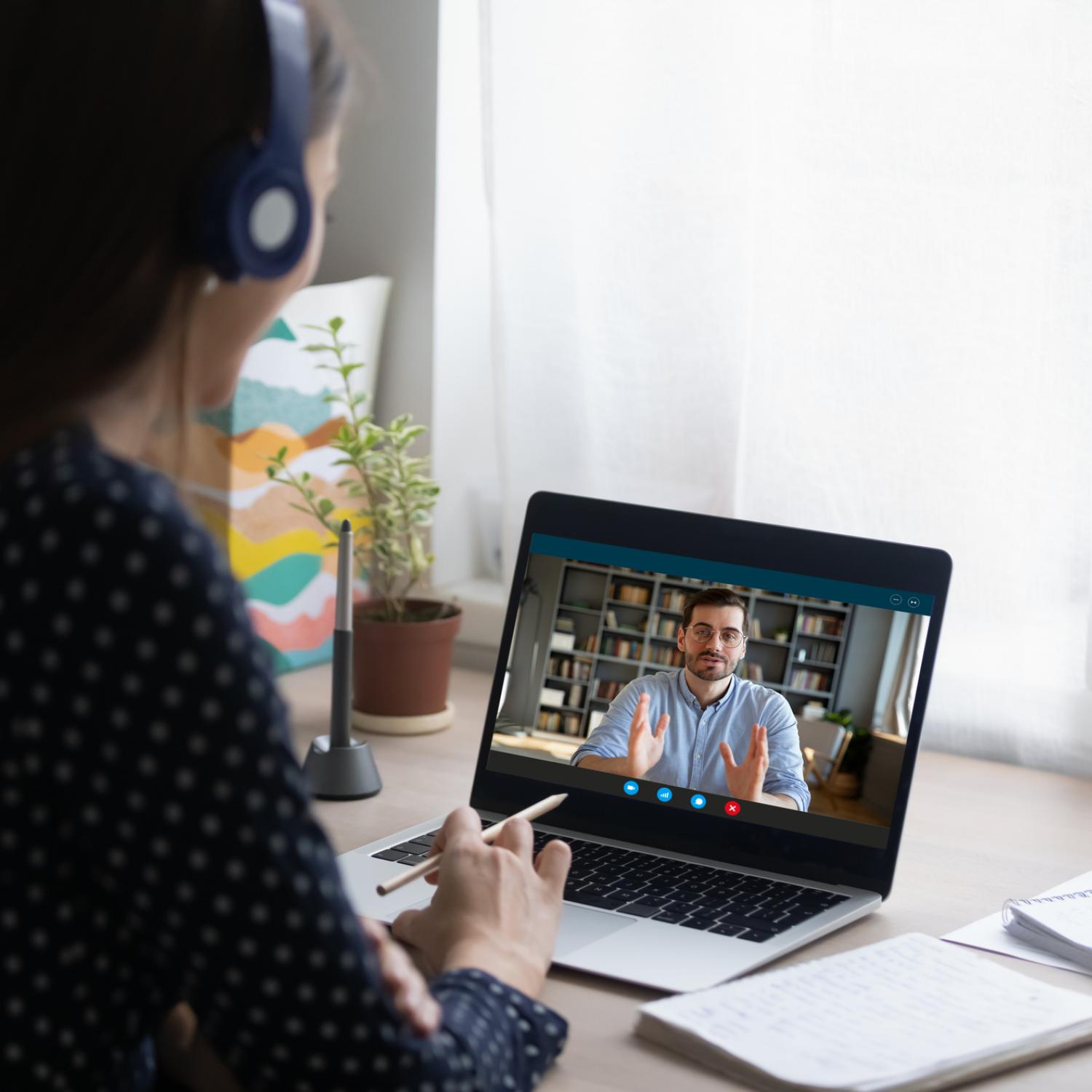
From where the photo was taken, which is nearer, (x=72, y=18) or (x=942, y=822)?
(x=72, y=18)

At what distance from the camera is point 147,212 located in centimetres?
59

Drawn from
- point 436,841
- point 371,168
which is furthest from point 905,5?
point 436,841

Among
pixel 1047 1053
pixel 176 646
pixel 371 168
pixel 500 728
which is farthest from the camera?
pixel 371 168

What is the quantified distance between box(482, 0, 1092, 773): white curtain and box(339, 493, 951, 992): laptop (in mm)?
368

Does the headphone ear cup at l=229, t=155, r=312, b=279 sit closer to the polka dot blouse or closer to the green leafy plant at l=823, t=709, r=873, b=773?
the polka dot blouse

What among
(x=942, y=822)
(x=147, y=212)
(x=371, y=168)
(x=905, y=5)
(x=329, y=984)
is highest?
(x=905, y=5)

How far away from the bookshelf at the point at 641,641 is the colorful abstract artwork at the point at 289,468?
0.50m

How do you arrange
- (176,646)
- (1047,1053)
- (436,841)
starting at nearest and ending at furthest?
1. (176,646)
2. (1047,1053)
3. (436,841)

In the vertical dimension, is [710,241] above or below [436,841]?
above

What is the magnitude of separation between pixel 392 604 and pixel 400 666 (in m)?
0.08

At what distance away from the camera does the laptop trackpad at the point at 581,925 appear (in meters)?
0.92

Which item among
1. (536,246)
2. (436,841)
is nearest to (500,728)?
(436,841)

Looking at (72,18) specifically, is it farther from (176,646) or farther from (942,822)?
(942,822)

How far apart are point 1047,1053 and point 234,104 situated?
2.21 feet
